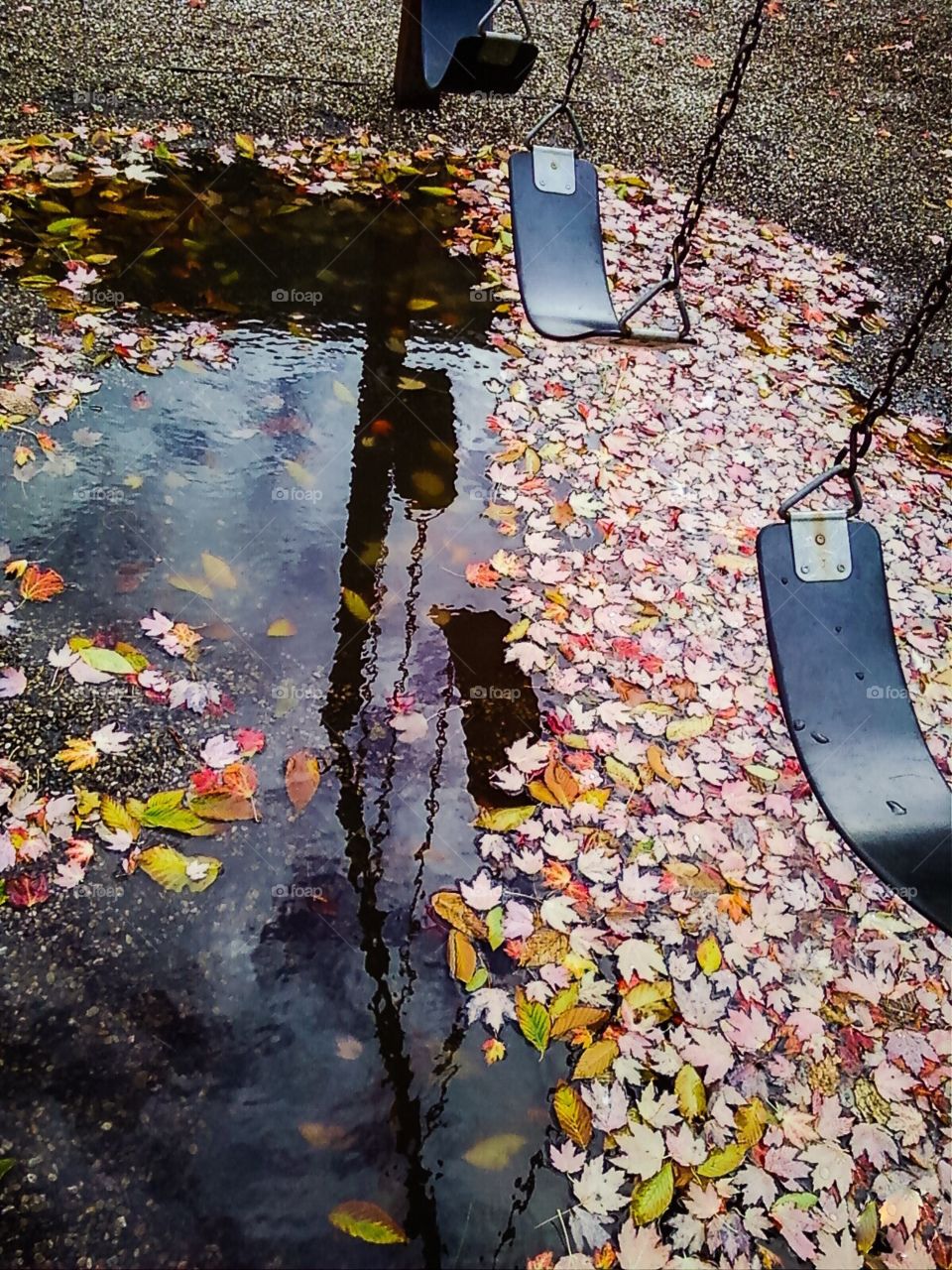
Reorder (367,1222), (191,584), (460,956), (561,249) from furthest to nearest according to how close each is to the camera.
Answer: (191,584), (561,249), (460,956), (367,1222)

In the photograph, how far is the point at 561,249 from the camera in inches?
116

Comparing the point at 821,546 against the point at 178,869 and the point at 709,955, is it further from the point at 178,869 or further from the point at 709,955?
the point at 178,869

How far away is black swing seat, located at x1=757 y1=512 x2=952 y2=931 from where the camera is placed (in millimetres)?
1805

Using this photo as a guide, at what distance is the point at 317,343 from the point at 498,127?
2624 millimetres

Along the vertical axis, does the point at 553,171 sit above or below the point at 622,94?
above

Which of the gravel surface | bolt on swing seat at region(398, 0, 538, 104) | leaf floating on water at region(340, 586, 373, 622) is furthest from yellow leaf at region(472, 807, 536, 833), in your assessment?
the gravel surface

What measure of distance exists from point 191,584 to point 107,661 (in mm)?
402

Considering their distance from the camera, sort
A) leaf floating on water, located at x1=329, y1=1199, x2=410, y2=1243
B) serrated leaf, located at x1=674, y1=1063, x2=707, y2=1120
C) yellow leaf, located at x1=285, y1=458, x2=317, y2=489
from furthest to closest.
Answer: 1. yellow leaf, located at x1=285, y1=458, x2=317, y2=489
2. serrated leaf, located at x1=674, y1=1063, x2=707, y2=1120
3. leaf floating on water, located at x1=329, y1=1199, x2=410, y2=1243

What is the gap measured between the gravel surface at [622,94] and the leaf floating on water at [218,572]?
10.9 feet

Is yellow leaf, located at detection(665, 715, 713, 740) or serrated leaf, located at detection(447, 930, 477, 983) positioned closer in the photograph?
serrated leaf, located at detection(447, 930, 477, 983)

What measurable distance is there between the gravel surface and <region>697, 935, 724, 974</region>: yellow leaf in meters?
3.25

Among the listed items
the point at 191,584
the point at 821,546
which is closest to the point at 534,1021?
the point at 821,546

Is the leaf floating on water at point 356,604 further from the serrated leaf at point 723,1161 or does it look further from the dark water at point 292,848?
the serrated leaf at point 723,1161

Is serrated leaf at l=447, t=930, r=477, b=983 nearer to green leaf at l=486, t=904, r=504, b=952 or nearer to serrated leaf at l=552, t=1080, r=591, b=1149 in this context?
green leaf at l=486, t=904, r=504, b=952
